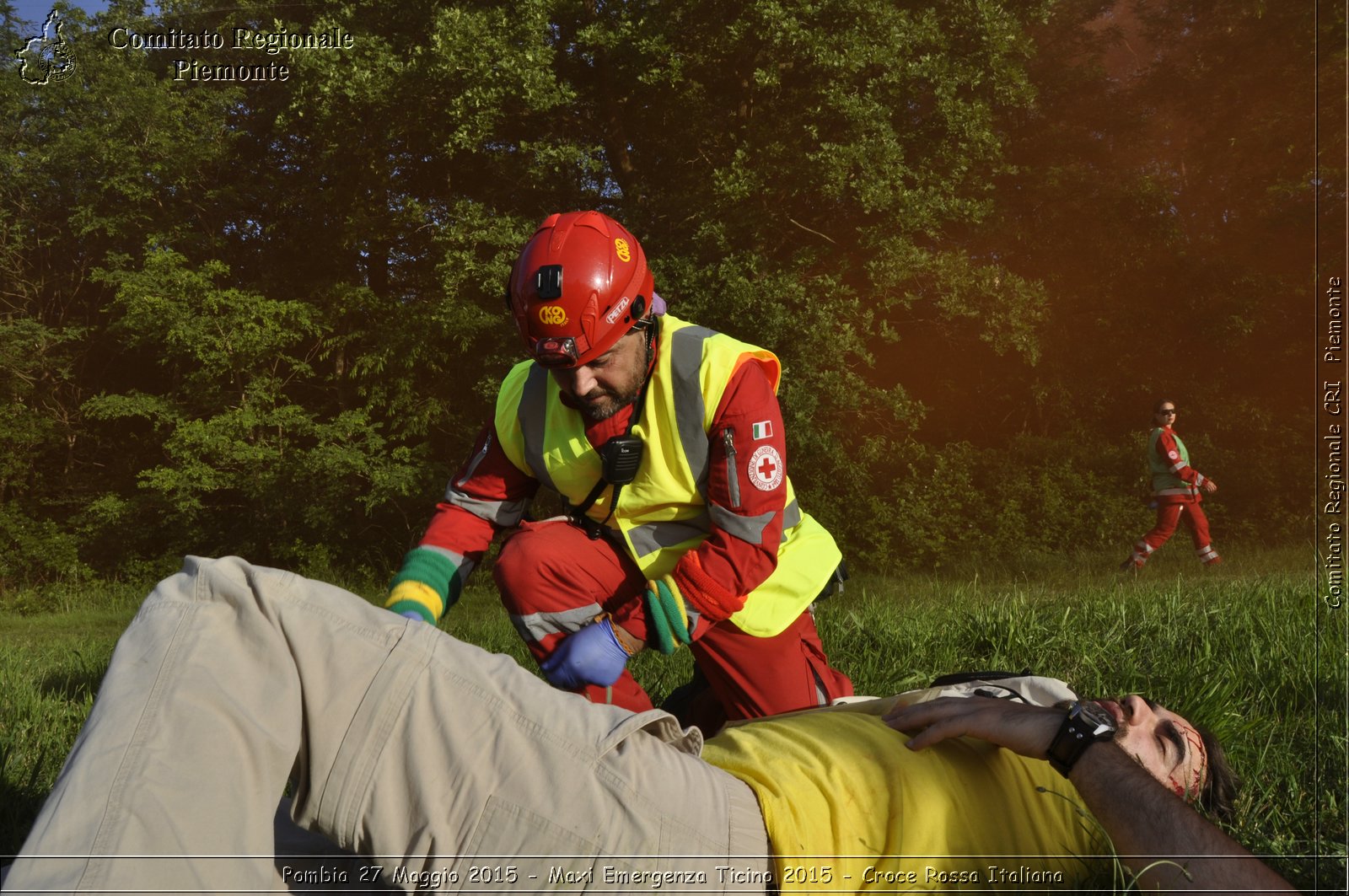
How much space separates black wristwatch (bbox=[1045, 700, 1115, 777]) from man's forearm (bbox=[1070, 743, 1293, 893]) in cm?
2

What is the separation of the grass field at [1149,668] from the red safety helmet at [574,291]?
2.04 metres

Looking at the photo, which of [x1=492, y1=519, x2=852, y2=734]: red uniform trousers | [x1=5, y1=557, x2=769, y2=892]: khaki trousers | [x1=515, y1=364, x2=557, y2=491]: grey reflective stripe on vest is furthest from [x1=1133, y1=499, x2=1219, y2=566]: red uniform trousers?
[x1=5, y1=557, x2=769, y2=892]: khaki trousers

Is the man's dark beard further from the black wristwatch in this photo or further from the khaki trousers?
the black wristwatch

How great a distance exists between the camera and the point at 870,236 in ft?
41.5

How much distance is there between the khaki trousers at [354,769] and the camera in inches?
74.7

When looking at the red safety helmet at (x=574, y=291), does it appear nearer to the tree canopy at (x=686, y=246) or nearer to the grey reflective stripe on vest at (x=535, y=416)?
the grey reflective stripe on vest at (x=535, y=416)

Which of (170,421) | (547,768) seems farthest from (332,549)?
(547,768)

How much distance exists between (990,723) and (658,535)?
4.76ft

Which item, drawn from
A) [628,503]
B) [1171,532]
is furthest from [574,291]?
[1171,532]

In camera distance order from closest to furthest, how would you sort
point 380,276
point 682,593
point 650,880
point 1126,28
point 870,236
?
point 650,880
point 682,593
point 870,236
point 380,276
point 1126,28

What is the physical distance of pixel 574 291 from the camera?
3.38 m

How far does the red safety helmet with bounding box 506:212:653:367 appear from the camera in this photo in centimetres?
337

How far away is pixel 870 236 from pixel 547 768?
36.4 ft

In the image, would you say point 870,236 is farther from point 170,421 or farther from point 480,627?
point 170,421
